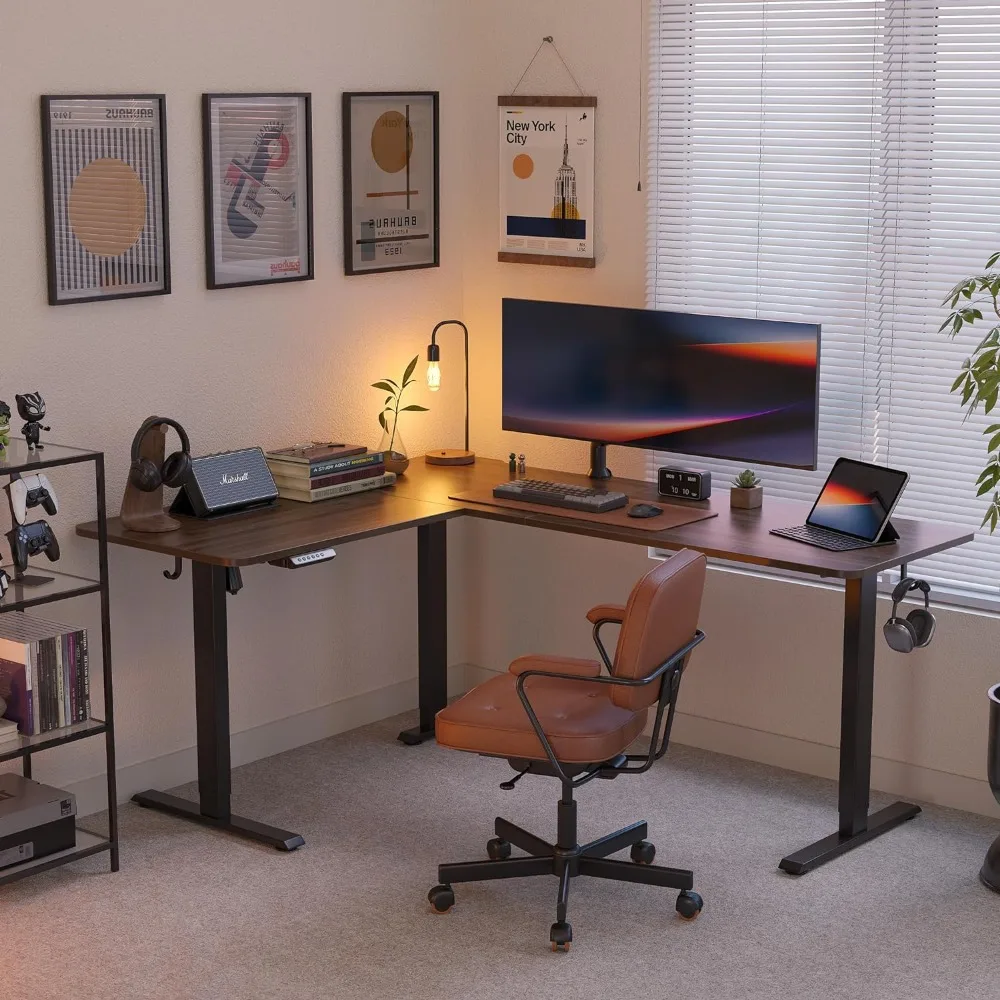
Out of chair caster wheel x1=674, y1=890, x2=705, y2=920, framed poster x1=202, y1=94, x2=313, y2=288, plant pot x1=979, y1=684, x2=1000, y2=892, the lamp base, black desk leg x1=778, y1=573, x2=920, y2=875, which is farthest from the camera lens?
the lamp base

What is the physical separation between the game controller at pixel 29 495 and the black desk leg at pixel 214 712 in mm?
498

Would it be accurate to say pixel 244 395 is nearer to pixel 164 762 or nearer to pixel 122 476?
pixel 122 476

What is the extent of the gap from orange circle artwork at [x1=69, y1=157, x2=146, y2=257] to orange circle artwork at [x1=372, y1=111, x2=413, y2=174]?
0.96m

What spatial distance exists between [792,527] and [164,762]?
200 centimetres

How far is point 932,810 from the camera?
184 inches

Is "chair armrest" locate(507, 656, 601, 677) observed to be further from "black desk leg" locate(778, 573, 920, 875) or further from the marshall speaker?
the marshall speaker

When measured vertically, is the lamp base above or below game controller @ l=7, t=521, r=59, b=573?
above

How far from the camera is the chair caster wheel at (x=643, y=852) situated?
4.15 m

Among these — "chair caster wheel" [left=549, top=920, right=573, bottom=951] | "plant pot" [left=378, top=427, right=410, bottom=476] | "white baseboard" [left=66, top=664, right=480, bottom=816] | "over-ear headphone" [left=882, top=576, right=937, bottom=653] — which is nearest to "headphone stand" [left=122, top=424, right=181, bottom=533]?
"white baseboard" [left=66, top=664, right=480, bottom=816]

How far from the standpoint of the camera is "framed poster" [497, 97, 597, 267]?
17.2 ft

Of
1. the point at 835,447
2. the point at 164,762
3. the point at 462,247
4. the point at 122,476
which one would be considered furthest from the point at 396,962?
the point at 462,247

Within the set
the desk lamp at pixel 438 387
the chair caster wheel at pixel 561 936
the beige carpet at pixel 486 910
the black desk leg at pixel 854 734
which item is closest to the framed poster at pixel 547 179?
the desk lamp at pixel 438 387

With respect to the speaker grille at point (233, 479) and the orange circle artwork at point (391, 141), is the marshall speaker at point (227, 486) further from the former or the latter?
the orange circle artwork at point (391, 141)

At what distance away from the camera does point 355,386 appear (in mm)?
5270
